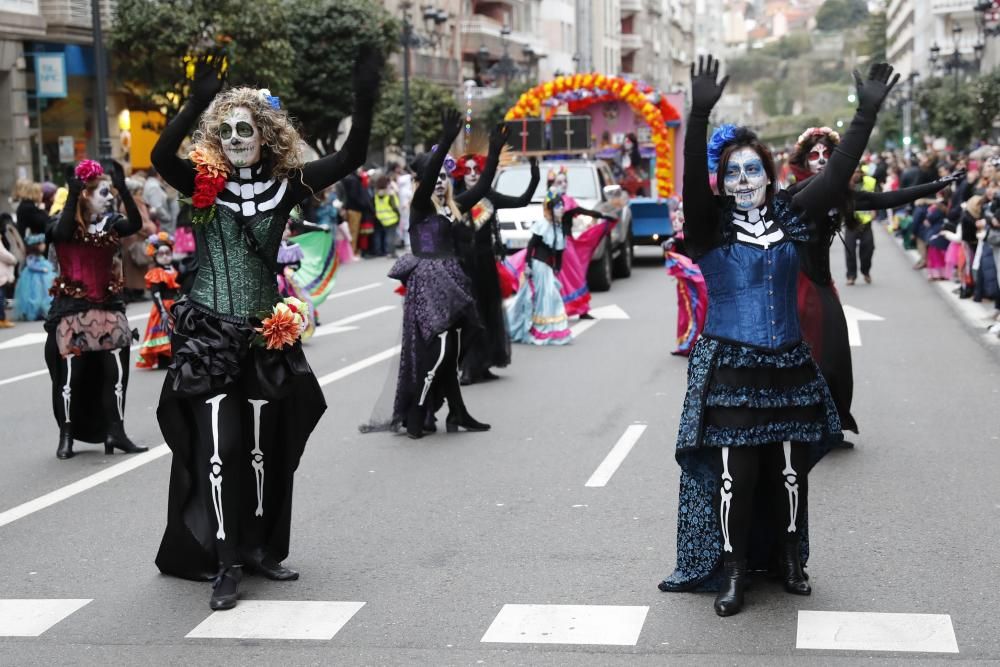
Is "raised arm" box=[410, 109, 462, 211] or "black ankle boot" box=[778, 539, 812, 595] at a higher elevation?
"raised arm" box=[410, 109, 462, 211]

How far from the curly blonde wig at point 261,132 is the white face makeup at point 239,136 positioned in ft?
0.08

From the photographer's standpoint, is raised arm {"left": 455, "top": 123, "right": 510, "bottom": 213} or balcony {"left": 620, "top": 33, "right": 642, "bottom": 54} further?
balcony {"left": 620, "top": 33, "right": 642, "bottom": 54}

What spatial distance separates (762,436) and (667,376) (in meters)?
7.49

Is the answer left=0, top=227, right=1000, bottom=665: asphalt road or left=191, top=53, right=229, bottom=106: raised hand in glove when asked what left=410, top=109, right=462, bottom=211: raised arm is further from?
left=191, top=53, right=229, bottom=106: raised hand in glove

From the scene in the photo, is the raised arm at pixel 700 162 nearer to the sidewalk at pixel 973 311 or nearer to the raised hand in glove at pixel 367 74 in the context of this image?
the raised hand in glove at pixel 367 74

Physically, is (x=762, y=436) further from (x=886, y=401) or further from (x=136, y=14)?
(x=136, y=14)

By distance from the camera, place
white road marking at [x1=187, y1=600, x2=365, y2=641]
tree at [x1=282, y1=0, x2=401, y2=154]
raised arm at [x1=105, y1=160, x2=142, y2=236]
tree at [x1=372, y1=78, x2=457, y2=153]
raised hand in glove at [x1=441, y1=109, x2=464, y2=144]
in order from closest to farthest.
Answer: white road marking at [x1=187, y1=600, x2=365, y2=641] < raised arm at [x1=105, y1=160, x2=142, y2=236] < raised hand in glove at [x1=441, y1=109, x2=464, y2=144] < tree at [x1=282, y1=0, x2=401, y2=154] < tree at [x1=372, y1=78, x2=457, y2=153]

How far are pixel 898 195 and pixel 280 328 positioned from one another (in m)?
2.91

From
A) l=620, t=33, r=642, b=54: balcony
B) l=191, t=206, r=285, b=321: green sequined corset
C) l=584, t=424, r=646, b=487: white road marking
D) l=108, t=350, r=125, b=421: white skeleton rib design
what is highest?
l=620, t=33, r=642, b=54: balcony

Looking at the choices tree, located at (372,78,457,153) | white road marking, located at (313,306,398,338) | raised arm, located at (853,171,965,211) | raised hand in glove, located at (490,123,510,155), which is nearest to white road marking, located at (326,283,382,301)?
white road marking, located at (313,306,398,338)

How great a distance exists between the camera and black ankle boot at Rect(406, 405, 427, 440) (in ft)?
34.5

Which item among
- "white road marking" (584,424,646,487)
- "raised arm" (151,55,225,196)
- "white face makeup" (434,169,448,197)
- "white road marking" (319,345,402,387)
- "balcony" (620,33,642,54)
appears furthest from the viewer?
"balcony" (620,33,642,54)

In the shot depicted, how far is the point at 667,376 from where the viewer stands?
13461 millimetres

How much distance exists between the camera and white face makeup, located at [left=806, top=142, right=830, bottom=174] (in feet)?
30.7
